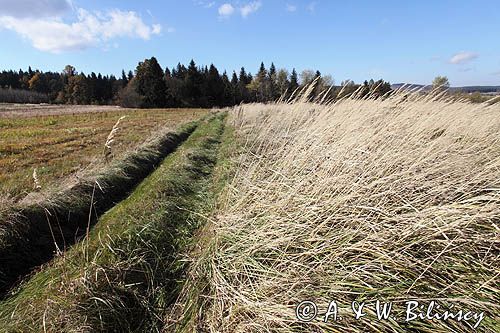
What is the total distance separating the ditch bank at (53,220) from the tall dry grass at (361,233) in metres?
1.67

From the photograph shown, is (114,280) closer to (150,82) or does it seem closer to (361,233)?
(361,233)

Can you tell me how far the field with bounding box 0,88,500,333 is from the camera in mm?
2148

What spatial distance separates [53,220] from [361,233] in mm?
4988

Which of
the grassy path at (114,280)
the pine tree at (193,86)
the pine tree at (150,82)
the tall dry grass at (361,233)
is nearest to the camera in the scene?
the tall dry grass at (361,233)

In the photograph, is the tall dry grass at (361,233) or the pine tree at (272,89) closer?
the tall dry grass at (361,233)

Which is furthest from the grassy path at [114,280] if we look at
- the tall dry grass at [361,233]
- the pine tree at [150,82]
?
the pine tree at [150,82]

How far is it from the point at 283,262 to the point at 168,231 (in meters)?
2.52

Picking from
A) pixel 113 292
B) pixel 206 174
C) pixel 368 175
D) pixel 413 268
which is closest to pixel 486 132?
pixel 368 175

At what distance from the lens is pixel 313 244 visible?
2635 mm

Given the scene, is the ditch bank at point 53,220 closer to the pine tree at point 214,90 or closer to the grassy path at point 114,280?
the grassy path at point 114,280

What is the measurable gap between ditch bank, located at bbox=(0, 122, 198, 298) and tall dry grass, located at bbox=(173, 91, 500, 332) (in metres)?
1.67

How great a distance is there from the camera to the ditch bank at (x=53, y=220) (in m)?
3.97

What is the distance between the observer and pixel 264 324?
2297 millimetres

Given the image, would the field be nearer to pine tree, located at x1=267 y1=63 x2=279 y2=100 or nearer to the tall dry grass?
the tall dry grass
